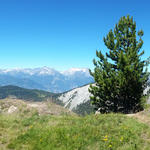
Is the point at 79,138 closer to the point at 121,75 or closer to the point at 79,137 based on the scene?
the point at 79,137

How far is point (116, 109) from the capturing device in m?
21.6

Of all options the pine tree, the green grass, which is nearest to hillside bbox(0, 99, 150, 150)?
the green grass

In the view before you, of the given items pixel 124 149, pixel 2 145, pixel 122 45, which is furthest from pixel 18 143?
pixel 122 45

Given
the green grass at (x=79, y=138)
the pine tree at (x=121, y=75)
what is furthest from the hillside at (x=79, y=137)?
the pine tree at (x=121, y=75)

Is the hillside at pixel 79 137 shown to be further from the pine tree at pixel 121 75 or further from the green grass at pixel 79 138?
the pine tree at pixel 121 75

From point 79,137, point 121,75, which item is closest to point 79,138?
point 79,137

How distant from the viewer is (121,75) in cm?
1898

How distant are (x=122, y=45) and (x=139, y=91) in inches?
283

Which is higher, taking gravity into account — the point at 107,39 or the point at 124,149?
the point at 107,39

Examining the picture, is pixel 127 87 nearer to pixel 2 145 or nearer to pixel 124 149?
pixel 124 149

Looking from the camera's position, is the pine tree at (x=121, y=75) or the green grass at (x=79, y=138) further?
the pine tree at (x=121, y=75)

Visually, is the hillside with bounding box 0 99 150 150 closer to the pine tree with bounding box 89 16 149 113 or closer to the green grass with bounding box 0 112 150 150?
the green grass with bounding box 0 112 150 150

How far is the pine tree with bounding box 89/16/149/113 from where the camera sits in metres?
19.3

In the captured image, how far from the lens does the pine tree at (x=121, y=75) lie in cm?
A: 1928
